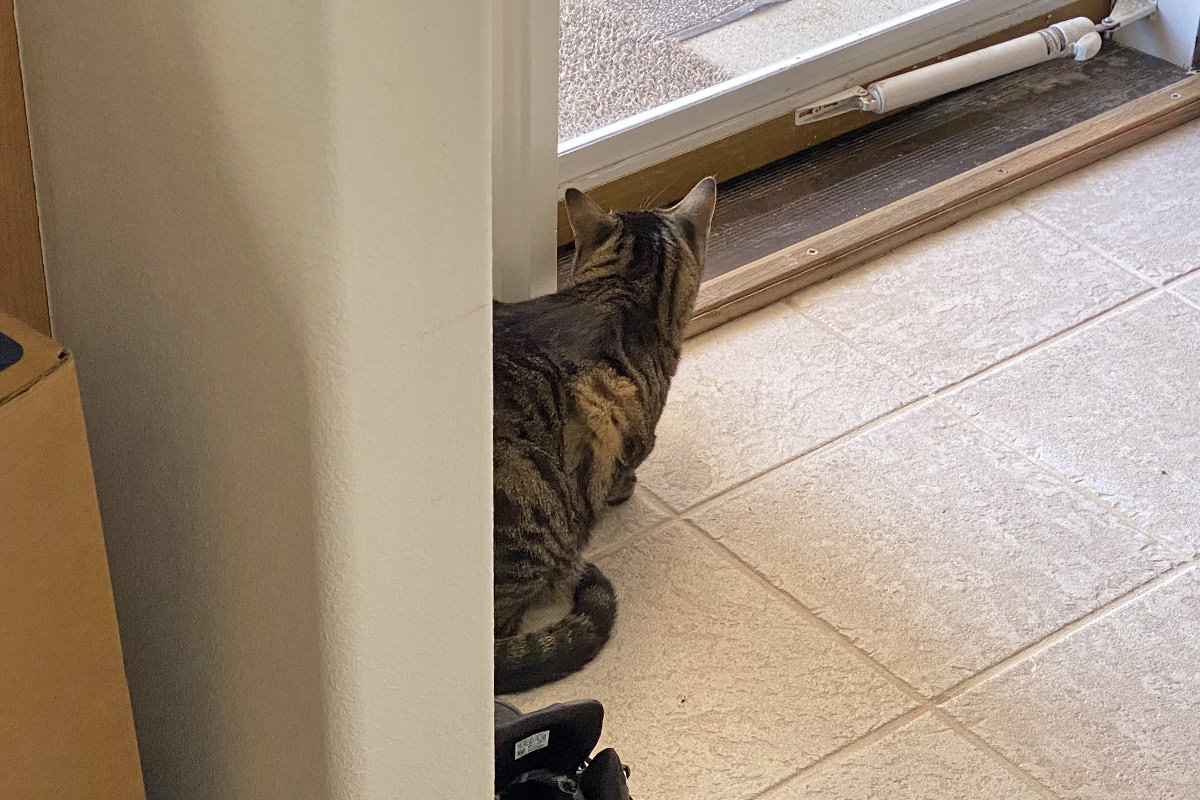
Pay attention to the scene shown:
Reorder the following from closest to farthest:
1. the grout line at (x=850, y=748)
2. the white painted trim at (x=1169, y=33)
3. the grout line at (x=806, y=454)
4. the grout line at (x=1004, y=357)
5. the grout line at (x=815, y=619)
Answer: the grout line at (x=850, y=748)
the grout line at (x=815, y=619)
the grout line at (x=806, y=454)
the grout line at (x=1004, y=357)
the white painted trim at (x=1169, y=33)

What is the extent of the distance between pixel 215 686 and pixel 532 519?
593 mm

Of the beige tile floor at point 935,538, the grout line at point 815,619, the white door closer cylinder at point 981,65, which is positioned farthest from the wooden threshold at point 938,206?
the grout line at point 815,619

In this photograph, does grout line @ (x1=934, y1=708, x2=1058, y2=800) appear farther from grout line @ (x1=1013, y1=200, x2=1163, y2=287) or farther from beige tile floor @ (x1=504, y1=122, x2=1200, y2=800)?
grout line @ (x1=1013, y1=200, x2=1163, y2=287)

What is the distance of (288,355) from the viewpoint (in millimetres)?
734

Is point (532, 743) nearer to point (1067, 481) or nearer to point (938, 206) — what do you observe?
point (1067, 481)

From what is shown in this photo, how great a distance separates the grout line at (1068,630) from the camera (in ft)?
5.15

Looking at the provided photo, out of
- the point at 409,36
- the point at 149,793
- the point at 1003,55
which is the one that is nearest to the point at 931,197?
the point at 1003,55

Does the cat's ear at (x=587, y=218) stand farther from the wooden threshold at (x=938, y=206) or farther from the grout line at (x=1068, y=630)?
the grout line at (x=1068, y=630)

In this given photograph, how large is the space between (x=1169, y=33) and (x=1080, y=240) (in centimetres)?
66

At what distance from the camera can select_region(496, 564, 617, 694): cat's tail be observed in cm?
151

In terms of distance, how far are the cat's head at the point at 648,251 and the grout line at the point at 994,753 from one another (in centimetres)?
55

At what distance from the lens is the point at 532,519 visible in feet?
4.96

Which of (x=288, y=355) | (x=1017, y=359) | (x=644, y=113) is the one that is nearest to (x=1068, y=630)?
(x=1017, y=359)

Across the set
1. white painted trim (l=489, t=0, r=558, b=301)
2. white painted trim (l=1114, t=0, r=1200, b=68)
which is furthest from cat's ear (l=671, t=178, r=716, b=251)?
white painted trim (l=1114, t=0, r=1200, b=68)
